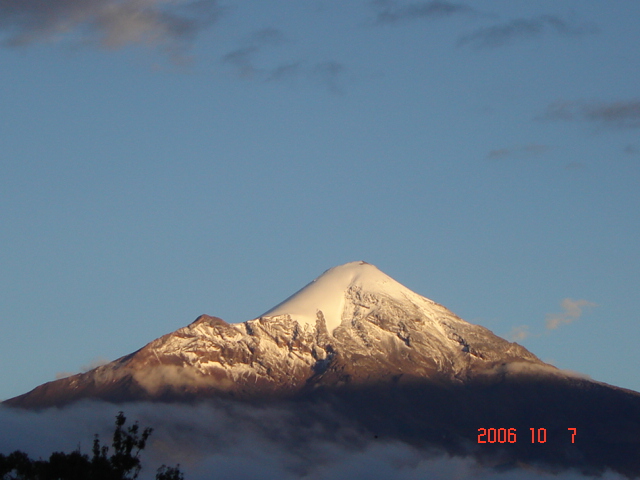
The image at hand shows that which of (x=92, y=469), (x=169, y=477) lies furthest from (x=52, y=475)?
(x=169, y=477)

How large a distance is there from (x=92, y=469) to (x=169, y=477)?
8.15 metres

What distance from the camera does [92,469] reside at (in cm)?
12706

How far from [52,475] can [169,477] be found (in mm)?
→ 11777

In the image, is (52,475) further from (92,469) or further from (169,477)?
(169,477)

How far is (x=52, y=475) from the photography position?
12594cm

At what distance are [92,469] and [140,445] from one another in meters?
5.55

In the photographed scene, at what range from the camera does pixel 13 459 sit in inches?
5197

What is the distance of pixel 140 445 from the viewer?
13025 cm

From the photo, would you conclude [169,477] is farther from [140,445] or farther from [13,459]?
[13,459]

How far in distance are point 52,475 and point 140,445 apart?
360 inches

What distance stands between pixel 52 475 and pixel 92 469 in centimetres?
379

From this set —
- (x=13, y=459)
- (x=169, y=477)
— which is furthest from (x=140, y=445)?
(x=13, y=459)

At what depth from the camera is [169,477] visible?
131m
